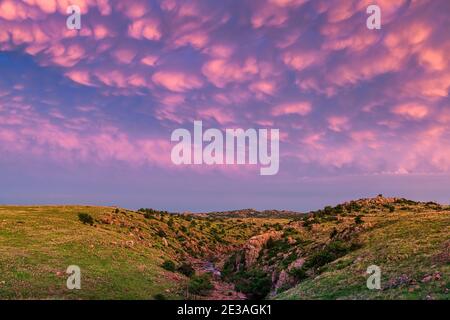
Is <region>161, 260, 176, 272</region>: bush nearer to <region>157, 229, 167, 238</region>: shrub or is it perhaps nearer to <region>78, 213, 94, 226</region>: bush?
<region>78, 213, 94, 226</region>: bush

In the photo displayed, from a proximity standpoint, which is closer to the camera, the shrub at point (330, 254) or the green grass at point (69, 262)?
the green grass at point (69, 262)

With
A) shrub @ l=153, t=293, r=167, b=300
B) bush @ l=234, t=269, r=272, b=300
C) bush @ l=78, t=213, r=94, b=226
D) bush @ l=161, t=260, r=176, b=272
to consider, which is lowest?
bush @ l=234, t=269, r=272, b=300

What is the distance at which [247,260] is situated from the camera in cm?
6075

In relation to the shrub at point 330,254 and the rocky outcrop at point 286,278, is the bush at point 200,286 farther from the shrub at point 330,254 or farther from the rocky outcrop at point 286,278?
the shrub at point 330,254

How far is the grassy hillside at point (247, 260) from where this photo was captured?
2841 centimetres

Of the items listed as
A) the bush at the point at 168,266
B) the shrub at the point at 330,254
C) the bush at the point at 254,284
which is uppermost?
the shrub at the point at 330,254

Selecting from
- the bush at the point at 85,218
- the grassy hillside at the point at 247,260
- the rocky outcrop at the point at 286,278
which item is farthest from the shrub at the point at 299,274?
the bush at the point at 85,218

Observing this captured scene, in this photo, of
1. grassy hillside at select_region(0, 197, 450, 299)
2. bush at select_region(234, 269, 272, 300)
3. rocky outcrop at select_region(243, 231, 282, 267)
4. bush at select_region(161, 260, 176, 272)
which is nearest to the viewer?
grassy hillside at select_region(0, 197, 450, 299)

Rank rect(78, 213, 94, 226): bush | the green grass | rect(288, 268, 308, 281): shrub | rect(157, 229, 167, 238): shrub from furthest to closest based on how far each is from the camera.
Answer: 1. rect(157, 229, 167, 238): shrub
2. rect(78, 213, 94, 226): bush
3. rect(288, 268, 308, 281): shrub
4. the green grass

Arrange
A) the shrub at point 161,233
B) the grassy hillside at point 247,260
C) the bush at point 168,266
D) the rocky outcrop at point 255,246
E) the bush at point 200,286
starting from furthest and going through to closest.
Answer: the shrub at point 161,233 → the rocky outcrop at point 255,246 → the bush at point 168,266 → the bush at point 200,286 → the grassy hillside at point 247,260

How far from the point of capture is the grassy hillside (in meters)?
28.4

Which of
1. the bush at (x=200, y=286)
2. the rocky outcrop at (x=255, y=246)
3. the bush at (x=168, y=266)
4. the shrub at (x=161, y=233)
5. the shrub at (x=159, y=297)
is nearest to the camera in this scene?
the shrub at (x=159, y=297)

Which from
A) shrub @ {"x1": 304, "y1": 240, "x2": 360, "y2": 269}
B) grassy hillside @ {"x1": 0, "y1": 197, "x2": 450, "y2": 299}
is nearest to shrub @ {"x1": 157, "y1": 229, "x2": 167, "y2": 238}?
grassy hillside @ {"x1": 0, "y1": 197, "x2": 450, "y2": 299}
